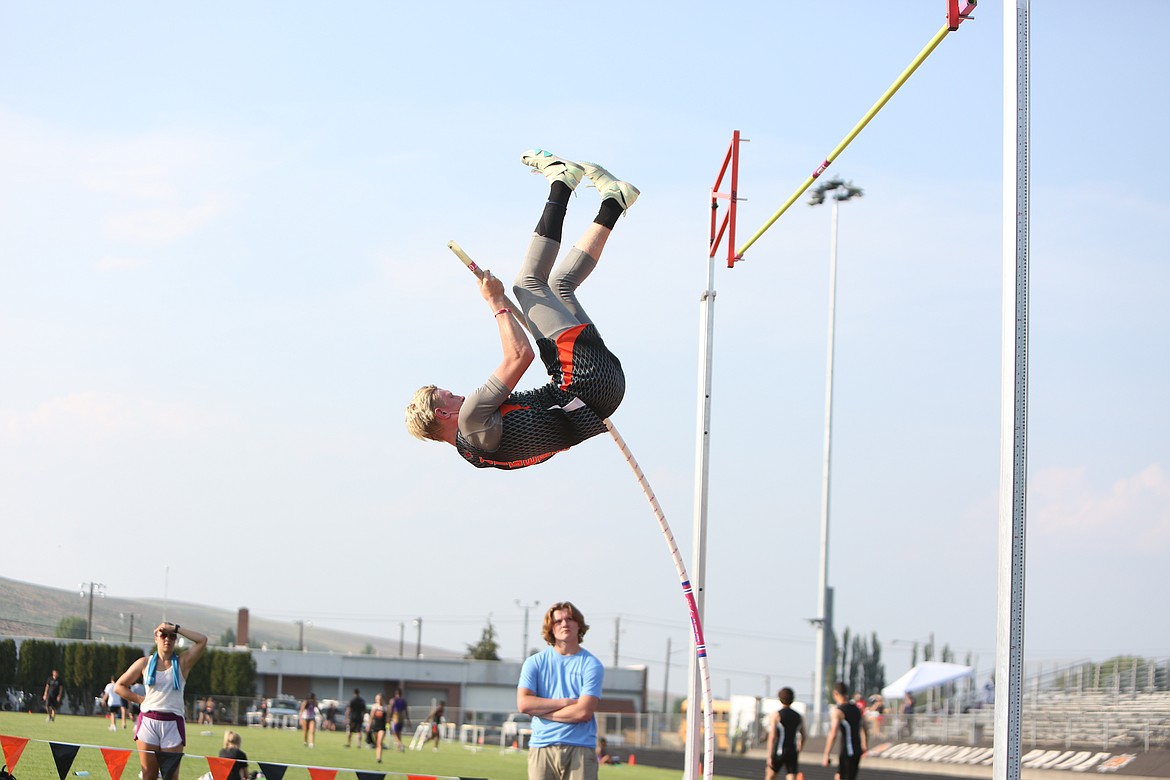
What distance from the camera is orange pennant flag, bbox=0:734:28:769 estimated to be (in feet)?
24.5

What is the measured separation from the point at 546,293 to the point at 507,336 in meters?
0.26

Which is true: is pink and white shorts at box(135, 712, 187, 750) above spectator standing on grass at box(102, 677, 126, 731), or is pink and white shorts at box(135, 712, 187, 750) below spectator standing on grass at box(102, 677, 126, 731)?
above

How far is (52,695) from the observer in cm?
1462

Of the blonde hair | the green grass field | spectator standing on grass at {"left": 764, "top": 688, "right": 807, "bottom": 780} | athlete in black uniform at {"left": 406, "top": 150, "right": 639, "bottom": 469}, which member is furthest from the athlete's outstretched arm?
spectator standing on grass at {"left": 764, "top": 688, "right": 807, "bottom": 780}

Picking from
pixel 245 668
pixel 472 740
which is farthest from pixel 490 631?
pixel 472 740

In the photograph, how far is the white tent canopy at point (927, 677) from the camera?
27.4 metres

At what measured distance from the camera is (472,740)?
33000 mm

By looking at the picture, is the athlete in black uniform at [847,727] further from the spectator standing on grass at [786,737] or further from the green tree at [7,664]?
the green tree at [7,664]

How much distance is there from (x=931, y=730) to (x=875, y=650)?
44.7m

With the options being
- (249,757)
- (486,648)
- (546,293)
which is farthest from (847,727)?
(486,648)

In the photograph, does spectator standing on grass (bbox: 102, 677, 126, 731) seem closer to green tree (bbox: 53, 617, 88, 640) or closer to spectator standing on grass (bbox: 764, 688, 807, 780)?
green tree (bbox: 53, 617, 88, 640)

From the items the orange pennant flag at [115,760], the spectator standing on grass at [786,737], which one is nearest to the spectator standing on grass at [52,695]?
the orange pennant flag at [115,760]

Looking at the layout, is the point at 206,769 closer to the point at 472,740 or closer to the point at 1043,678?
the point at 1043,678

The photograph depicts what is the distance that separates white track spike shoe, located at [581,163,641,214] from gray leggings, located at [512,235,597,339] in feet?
1.13
